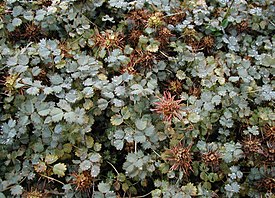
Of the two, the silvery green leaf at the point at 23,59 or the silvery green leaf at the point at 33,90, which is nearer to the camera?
the silvery green leaf at the point at 33,90

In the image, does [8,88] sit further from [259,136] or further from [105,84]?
[259,136]

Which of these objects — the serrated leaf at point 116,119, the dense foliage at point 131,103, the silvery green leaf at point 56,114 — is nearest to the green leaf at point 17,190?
the dense foliage at point 131,103

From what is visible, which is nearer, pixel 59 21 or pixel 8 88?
pixel 8 88

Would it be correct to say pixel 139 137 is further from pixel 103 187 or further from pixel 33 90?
pixel 33 90

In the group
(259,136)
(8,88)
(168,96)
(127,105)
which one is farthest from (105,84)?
(259,136)

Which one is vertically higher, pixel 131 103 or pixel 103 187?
pixel 131 103

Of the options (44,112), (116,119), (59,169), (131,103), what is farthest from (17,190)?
(131,103)

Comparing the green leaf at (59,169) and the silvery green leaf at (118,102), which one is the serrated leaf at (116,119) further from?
the green leaf at (59,169)
